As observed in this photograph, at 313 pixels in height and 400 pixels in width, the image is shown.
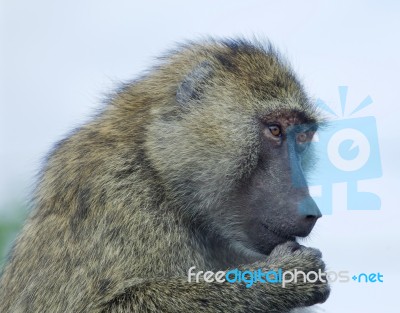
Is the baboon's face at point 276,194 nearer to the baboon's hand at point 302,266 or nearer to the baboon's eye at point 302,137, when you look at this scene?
the baboon's eye at point 302,137

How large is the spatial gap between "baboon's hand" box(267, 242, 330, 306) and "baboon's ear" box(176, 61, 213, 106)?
1388 mm

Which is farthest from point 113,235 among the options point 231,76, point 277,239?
point 231,76

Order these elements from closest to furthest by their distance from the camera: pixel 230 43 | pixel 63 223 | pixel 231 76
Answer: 1. pixel 63 223
2. pixel 231 76
3. pixel 230 43

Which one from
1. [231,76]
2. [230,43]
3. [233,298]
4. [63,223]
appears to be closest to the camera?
[233,298]

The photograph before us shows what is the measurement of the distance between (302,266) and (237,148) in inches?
40.2

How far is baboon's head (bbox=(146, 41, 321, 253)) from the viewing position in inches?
242

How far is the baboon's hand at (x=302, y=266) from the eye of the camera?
584cm

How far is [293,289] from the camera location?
19.2ft

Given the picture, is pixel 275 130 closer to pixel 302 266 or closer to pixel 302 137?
pixel 302 137

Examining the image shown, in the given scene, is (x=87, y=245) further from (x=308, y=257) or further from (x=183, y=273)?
(x=308, y=257)

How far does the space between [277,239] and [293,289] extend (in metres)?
0.39

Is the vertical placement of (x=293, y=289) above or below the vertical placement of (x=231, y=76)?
below

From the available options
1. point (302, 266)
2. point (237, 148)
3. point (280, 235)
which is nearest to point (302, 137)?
point (237, 148)

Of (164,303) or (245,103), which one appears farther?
(245,103)
